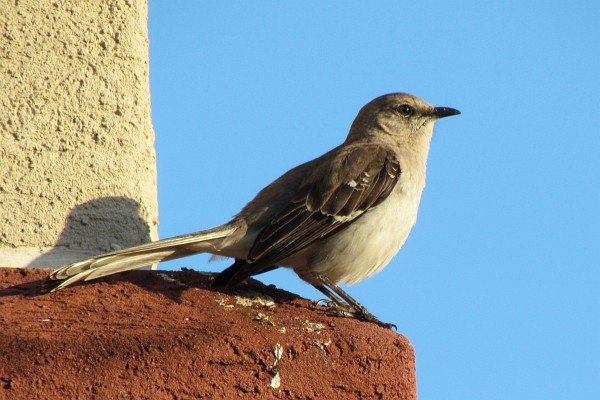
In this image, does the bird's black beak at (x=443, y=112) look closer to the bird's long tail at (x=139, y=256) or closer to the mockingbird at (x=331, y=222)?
the mockingbird at (x=331, y=222)

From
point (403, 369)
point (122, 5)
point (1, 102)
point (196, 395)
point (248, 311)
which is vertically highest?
point (122, 5)

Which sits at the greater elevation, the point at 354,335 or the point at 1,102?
the point at 1,102

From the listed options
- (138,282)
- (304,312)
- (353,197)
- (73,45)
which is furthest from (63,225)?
(353,197)

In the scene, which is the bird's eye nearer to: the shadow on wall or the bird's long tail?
the bird's long tail

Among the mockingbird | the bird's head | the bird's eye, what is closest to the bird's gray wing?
the mockingbird

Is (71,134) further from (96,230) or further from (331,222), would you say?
(331,222)

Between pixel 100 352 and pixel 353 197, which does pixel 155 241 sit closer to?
pixel 100 352

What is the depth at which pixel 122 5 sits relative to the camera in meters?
3.93

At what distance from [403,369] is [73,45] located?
188 cm

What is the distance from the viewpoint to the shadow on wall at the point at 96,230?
3.54m

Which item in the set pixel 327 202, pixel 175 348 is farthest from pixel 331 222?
pixel 175 348

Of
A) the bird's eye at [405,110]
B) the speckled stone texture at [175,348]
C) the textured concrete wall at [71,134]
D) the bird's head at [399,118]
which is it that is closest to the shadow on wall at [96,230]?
→ the textured concrete wall at [71,134]

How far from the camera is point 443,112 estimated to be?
6.08m

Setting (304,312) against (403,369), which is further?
(304,312)
